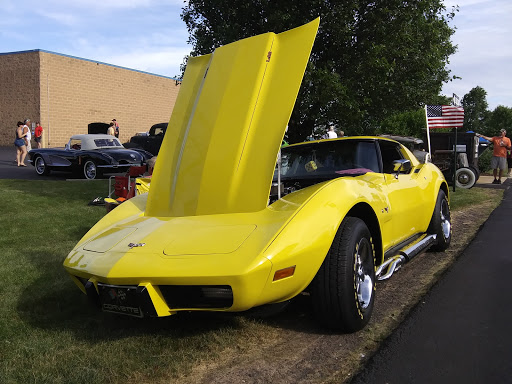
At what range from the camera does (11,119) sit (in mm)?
27578

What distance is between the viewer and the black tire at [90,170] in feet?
42.8

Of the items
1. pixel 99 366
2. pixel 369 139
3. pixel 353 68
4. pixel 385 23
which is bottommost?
pixel 99 366

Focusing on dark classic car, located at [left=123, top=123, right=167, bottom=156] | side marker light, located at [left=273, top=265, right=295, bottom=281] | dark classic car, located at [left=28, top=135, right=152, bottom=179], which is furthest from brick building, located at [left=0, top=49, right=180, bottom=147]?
side marker light, located at [left=273, top=265, right=295, bottom=281]

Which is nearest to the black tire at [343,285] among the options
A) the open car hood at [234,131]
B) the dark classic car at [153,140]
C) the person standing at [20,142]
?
the open car hood at [234,131]

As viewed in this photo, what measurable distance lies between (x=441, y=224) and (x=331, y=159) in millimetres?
1765

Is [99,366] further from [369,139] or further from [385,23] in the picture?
[385,23]

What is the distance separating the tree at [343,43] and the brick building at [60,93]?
1940 centimetres

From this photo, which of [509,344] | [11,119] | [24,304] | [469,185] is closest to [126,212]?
[24,304]

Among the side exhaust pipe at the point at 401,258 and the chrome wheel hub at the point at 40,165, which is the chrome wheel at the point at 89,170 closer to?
the chrome wheel hub at the point at 40,165

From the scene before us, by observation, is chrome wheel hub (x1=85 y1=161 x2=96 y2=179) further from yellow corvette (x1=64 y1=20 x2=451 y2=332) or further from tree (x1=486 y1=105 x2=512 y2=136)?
tree (x1=486 y1=105 x2=512 y2=136)

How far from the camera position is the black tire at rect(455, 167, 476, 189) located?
12156 mm

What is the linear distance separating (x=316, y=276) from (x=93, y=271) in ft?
4.64

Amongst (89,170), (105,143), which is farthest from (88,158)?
(105,143)

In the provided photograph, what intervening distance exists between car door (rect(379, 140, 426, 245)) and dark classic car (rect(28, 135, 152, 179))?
379 inches
